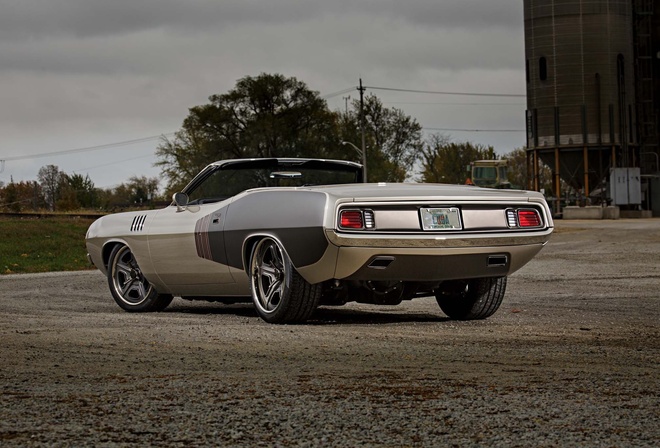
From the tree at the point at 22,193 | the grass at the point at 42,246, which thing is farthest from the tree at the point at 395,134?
the grass at the point at 42,246

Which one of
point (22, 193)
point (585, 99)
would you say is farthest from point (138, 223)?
point (22, 193)

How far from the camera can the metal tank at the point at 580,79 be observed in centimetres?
6469

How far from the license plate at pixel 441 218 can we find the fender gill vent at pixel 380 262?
36 centimetres

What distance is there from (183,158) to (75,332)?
80.6 meters

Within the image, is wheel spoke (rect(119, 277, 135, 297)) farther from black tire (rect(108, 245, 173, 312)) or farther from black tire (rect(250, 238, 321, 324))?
black tire (rect(250, 238, 321, 324))

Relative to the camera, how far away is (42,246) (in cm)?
2755

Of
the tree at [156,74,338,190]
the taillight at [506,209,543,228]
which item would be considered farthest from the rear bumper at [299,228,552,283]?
the tree at [156,74,338,190]

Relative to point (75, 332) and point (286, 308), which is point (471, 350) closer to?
point (286, 308)

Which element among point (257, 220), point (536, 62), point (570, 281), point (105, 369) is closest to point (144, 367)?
point (105, 369)

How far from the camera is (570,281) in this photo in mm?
15375

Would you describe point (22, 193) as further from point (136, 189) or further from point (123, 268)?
point (123, 268)

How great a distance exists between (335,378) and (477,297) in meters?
4.04

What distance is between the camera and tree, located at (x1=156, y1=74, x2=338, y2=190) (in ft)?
275

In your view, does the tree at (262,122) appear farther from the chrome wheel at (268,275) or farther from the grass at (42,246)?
the chrome wheel at (268,275)
